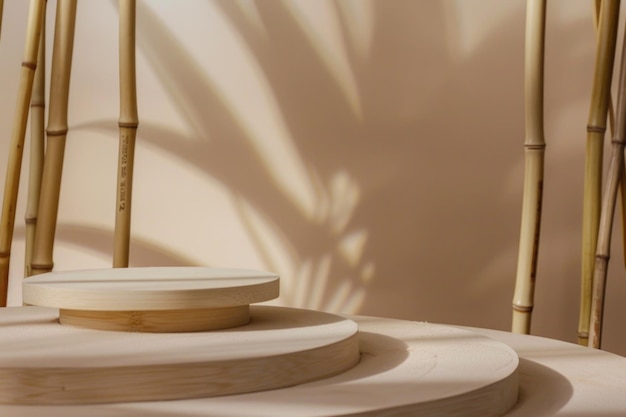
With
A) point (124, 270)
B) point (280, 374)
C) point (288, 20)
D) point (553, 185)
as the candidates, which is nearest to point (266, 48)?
point (288, 20)

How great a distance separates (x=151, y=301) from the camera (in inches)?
43.8

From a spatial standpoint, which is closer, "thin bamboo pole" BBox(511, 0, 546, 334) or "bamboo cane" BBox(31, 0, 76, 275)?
"thin bamboo pole" BBox(511, 0, 546, 334)

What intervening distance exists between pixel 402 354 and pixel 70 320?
0.45 m

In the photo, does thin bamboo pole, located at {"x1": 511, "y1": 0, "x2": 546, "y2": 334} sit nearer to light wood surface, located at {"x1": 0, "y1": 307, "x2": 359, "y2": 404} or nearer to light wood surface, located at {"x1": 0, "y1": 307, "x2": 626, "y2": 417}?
light wood surface, located at {"x1": 0, "y1": 307, "x2": 626, "y2": 417}

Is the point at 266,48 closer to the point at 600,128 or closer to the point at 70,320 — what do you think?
the point at 600,128

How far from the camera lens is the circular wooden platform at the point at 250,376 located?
2.87 feet

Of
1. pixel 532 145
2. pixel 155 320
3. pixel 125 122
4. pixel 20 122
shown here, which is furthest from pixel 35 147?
pixel 532 145

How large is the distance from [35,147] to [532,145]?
3.56 feet

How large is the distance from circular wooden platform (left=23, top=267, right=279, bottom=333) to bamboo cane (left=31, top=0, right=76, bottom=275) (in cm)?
39

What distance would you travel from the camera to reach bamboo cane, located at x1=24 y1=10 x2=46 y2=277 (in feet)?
6.33

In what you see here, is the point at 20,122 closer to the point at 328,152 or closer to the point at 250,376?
the point at 328,152

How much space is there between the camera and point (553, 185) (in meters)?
2.09

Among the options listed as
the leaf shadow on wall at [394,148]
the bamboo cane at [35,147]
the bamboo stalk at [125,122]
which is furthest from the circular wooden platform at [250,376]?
the leaf shadow on wall at [394,148]

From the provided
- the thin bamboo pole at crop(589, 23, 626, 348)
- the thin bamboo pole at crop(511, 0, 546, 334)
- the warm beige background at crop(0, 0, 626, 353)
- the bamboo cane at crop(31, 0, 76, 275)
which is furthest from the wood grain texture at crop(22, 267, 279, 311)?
the warm beige background at crop(0, 0, 626, 353)
